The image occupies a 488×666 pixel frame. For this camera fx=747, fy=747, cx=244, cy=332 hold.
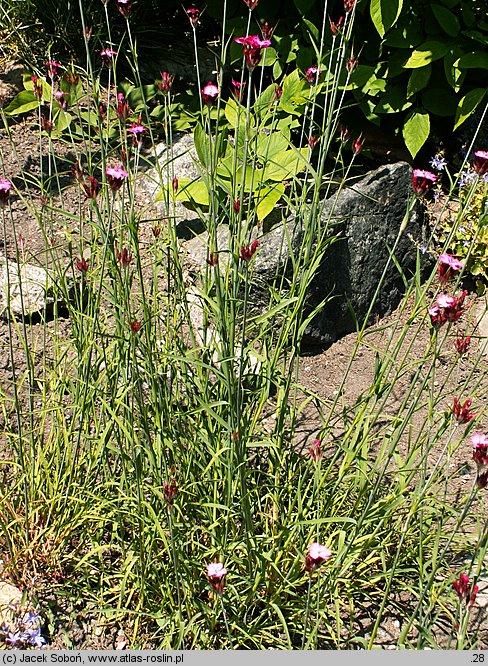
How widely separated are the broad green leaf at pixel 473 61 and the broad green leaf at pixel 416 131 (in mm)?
301

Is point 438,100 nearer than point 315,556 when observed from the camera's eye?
No

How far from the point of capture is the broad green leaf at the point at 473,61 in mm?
3527

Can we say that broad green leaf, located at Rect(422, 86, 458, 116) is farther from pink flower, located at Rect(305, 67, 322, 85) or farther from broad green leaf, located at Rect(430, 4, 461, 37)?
pink flower, located at Rect(305, 67, 322, 85)

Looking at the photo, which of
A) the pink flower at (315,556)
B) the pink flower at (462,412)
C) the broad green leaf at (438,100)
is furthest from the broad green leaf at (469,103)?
the pink flower at (315,556)

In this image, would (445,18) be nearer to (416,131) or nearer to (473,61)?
(473,61)

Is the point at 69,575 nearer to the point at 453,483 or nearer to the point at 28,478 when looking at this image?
the point at 28,478

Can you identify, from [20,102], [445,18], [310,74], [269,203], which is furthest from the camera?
[20,102]

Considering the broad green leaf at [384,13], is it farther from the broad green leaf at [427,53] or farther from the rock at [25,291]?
the rock at [25,291]

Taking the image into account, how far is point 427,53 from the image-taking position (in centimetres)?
362

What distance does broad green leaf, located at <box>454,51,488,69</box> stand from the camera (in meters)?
3.53

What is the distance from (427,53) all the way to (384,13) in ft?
1.03

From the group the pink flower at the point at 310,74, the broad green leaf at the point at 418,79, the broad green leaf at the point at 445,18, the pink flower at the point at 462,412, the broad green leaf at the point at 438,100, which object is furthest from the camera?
the broad green leaf at the point at 438,100

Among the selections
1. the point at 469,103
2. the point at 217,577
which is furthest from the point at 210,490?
the point at 469,103

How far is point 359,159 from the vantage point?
4.23 metres
